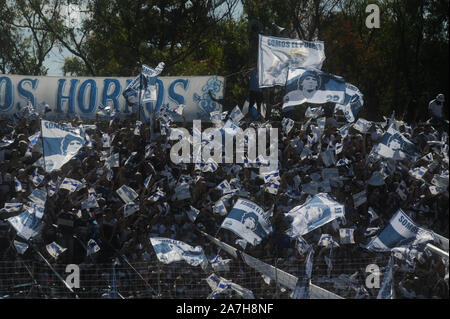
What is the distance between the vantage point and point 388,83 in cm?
2158

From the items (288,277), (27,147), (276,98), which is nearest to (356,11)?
(276,98)

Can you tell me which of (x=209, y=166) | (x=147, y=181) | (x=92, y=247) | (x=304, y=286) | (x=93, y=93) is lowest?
(x=304, y=286)

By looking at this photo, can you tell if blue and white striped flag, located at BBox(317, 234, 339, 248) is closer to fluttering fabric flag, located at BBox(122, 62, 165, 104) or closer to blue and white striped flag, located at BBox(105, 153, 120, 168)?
blue and white striped flag, located at BBox(105, 153, 120, 168)

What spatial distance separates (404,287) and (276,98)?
40.1 ft

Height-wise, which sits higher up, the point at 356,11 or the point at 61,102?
the point at 356,11

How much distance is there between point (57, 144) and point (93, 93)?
543cm

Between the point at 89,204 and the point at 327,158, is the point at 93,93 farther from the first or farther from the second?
the point at 327,158

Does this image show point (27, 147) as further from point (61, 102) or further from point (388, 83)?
point (388, 83)

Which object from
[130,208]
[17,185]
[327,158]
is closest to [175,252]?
[130,208]

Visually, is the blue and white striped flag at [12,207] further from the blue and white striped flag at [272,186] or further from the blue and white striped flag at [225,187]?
the blue and white striped flag at [272,186]

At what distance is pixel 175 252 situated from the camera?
367 inches

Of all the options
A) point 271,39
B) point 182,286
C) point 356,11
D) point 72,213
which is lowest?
point 182,286

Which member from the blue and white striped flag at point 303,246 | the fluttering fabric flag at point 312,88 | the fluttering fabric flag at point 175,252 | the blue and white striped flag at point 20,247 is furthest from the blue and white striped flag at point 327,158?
the blue and white striped flag at point 20,247

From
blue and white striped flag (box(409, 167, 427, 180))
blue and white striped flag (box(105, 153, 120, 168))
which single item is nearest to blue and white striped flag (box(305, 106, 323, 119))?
blue and white striped flag (box(409, 167, 427, 180))
